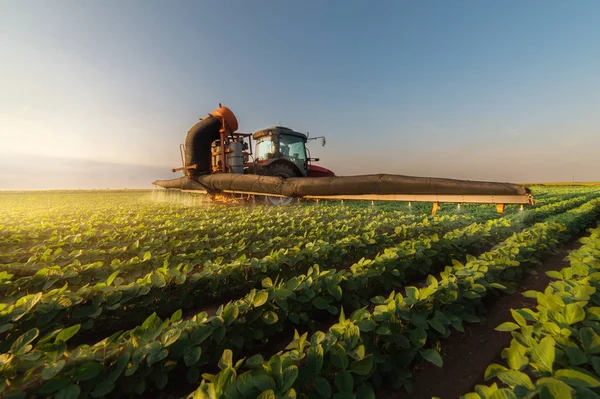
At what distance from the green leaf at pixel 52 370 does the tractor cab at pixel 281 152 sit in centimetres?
841

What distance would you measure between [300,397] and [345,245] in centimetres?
256

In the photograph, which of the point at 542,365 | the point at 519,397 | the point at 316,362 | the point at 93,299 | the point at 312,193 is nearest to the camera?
the point at 519,397

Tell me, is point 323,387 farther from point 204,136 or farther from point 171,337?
point 204,136

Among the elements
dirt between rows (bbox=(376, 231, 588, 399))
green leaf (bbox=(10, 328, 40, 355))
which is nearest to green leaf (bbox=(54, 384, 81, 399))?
green leaf (bbox=(10, 328, 40, 355))

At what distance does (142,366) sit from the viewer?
1541 mm

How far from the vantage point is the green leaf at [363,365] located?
4.30ft

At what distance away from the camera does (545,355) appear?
116 centimetres

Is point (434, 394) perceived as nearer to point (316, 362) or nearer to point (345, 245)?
point (316, 362)

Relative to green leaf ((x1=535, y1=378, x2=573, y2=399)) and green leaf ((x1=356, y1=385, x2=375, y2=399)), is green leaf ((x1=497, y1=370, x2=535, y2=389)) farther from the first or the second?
green leaf ((x1=356, y1=385, x2=375, y2=399))

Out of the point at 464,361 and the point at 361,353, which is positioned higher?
the point at 361,353

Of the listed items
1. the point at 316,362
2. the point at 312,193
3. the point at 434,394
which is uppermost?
the point at 312,193

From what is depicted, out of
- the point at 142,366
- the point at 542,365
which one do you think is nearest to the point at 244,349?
the point at 142,366

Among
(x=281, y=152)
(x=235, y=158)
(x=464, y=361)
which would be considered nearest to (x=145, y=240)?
(x=464, y=361)

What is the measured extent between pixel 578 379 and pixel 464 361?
1.11 m
